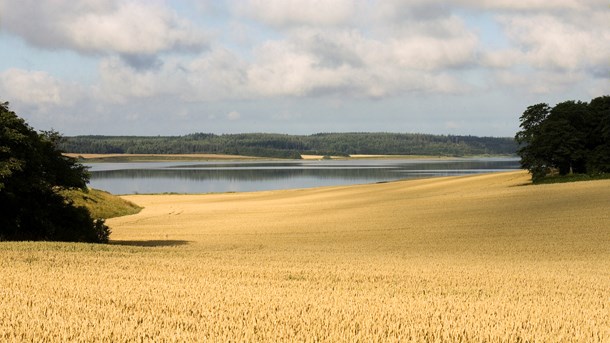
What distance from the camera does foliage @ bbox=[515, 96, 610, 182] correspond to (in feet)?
217

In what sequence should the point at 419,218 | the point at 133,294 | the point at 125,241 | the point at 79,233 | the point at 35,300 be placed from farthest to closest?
the point at 419,218 < the point at 125,241 < the point at 79,233 < the point at 133,294 < the point at 35,300

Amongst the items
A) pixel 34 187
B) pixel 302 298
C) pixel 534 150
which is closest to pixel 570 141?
pixel 534 150

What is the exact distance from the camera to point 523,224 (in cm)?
3152

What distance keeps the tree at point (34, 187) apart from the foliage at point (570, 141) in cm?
5443

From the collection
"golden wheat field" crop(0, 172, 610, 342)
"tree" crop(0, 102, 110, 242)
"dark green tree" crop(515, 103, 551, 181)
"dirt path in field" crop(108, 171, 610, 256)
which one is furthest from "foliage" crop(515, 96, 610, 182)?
"tree" crop(0, 102, 110, 242)

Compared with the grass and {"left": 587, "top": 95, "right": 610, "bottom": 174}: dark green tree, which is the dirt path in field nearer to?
the grass

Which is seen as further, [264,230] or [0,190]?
[264,230]

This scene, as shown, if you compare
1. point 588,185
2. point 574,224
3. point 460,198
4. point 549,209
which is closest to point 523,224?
point 574,224

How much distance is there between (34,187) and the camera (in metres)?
23.1

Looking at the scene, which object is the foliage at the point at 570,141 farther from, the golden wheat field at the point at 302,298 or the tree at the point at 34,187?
the tree at the point at 34,187

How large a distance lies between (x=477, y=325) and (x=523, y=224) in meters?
26.5

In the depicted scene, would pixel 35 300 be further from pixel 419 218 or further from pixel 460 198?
pixel 460 198

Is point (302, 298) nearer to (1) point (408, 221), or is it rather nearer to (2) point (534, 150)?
(1) point (408, 221)

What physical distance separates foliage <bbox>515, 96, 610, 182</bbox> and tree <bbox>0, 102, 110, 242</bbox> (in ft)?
179
